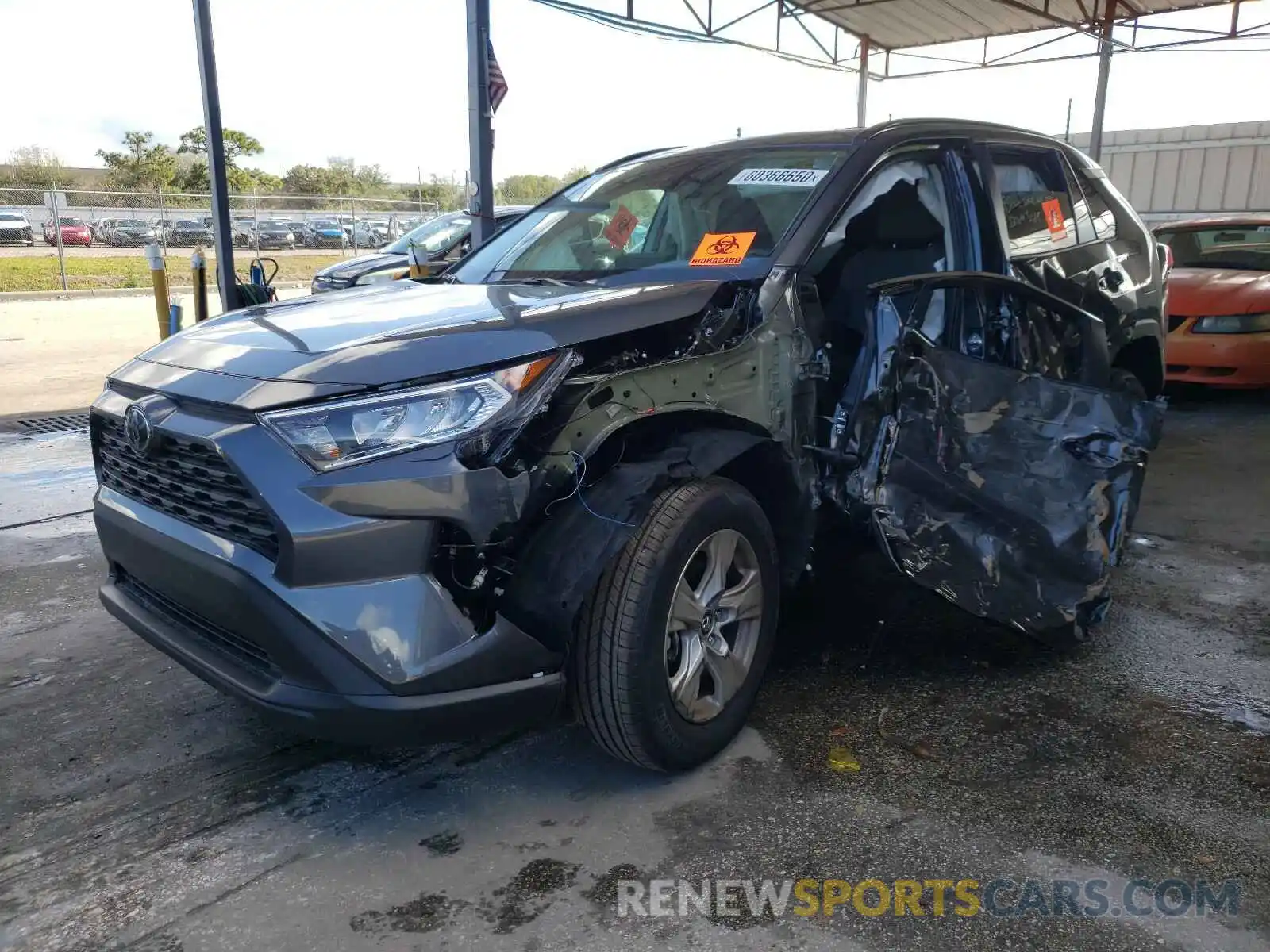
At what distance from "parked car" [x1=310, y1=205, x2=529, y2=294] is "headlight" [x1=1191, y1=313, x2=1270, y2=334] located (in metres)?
5.62

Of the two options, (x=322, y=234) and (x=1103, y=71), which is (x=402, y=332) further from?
(x=322, y=234)

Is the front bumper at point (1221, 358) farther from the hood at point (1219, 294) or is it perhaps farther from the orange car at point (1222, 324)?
the hood at point (1219, 294)

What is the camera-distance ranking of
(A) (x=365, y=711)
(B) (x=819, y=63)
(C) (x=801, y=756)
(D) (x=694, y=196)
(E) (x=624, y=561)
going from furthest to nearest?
(B) (x=819, y=63), (D) (x=694, y=196), (C) (x=801, y=756), (E) (x=624, y=561), (A) (x=365, y=711)

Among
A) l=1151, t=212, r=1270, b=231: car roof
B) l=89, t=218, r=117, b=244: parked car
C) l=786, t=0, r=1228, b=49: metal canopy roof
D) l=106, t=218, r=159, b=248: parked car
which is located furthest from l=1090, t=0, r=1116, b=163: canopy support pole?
l=89, t=218, r=117, b=244: parked car

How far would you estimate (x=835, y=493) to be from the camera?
3.05 meters

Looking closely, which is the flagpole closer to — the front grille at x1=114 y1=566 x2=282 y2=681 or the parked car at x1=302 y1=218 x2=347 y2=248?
the front grille at x1=114 y1=566 x2=282 y2=681

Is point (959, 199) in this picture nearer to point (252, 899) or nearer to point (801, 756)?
point (801, 756)

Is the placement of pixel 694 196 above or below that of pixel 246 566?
above

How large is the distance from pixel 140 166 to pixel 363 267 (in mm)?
33601

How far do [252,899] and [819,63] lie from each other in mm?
16465

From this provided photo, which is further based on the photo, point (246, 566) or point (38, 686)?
point (38, 686)

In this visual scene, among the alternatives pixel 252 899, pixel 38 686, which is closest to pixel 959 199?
pixel 252 899

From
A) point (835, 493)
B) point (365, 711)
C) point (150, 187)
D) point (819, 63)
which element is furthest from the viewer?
point (150, 187)

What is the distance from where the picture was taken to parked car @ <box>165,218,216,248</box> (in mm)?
24938
